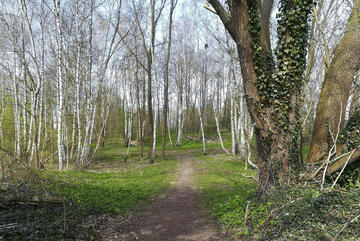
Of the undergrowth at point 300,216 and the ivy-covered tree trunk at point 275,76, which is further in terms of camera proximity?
the ivy-covered tree trunk at point 275,76

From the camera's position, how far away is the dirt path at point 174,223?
4.13 m

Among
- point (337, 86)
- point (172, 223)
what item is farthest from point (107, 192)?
point (337, 86)

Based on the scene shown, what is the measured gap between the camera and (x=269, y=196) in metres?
4.17

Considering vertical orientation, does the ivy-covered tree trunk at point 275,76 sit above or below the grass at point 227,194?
above

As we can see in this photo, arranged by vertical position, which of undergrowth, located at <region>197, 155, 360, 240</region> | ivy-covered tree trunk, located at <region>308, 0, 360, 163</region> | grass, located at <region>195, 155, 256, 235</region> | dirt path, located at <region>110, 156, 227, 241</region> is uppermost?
ivy-covered tree trunk, located at <region>308, 0, 360, 163</region>

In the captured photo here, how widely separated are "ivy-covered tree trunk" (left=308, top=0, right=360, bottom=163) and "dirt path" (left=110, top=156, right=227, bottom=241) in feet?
9.74

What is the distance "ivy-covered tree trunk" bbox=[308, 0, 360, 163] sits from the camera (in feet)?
13.8

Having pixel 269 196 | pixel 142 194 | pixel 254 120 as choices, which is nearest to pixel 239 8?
pixel 254 120

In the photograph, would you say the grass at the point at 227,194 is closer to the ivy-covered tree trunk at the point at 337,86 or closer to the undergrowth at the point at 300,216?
the undergrowth at the point at 300,216

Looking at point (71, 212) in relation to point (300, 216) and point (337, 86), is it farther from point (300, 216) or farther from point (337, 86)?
point (337, 86)

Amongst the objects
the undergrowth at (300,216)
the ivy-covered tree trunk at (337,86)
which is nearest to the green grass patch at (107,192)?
the undergrowth at (300,216)

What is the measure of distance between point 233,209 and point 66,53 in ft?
43.1

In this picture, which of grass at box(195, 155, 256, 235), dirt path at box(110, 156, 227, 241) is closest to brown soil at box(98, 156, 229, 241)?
dirt path at box(110, 156, 227, 241)

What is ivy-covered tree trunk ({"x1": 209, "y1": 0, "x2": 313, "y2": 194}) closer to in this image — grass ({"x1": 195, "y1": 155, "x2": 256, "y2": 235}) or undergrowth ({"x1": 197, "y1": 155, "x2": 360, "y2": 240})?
undergrowth ({"x1": 197, "y1": 155, "x2": 360, "y2": 240})
